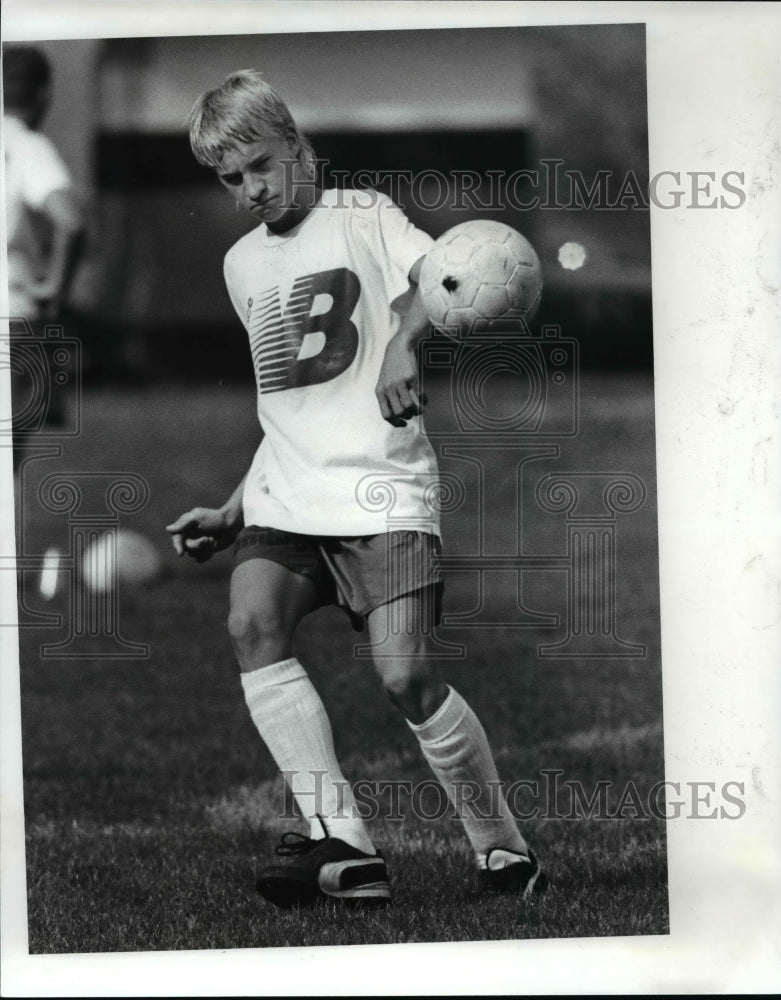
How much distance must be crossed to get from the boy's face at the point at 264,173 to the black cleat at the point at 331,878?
1474mm

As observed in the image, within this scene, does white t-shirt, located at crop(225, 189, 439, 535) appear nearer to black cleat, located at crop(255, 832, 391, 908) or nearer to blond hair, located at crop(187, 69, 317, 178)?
blond hair, located at crop(187, 69, 317, 178)

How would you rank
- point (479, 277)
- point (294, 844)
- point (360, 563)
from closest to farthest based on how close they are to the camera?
1. point (479, 277)
2. point (360, 563)
3. point (294, 844)

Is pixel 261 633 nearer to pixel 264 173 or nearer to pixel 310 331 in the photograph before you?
pixel 310 331

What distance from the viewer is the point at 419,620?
349cm

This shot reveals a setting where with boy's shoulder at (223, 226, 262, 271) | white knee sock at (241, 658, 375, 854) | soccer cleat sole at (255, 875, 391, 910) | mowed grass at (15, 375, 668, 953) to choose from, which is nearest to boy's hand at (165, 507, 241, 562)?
mowed grass at (15, 375, 668, 953)

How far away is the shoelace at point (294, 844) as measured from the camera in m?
3.55

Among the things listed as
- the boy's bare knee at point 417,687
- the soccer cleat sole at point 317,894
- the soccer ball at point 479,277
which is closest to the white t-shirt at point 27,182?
the soccer ball at point 479,277

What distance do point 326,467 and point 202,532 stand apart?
0.35 m

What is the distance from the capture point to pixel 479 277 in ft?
11.0

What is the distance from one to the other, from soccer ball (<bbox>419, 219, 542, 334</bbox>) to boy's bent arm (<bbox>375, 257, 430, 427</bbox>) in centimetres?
3

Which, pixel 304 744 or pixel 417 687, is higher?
pixel 417 687

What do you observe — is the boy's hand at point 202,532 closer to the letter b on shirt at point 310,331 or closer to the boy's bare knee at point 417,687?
the letter b on shirt at point 310,331

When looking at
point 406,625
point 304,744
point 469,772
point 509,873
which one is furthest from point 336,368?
point 509,873

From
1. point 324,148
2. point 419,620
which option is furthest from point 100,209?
point 419,620
